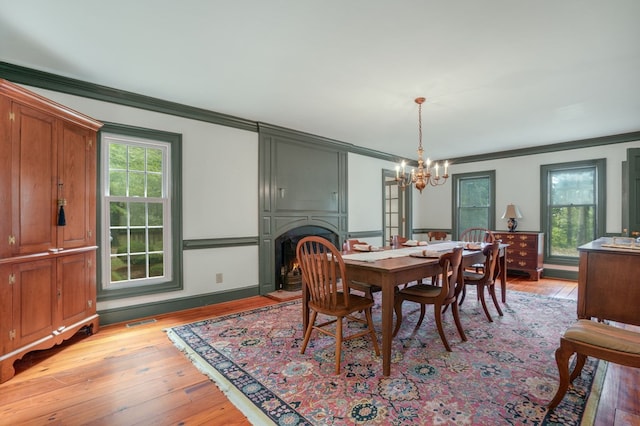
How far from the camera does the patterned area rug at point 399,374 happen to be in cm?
172

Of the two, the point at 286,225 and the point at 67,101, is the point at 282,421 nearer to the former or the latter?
the point at 286,225

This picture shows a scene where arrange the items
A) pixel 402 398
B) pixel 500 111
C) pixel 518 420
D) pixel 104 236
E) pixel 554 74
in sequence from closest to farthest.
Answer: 1. pixel 518 420
2. pixel 402 398
3. pixel 554 74
4. pixel 104 236
5. pixel 500 111

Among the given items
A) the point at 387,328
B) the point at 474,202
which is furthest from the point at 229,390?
the point at 474,202

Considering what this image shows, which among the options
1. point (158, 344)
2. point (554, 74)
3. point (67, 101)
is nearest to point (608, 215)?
point (554, 74)

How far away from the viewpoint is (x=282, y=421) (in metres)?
1.66

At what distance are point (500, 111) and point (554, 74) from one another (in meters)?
1.01

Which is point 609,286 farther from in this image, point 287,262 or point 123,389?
point 123,389

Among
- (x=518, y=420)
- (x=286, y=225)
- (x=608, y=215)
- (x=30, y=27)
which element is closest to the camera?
(x=518, y=420)

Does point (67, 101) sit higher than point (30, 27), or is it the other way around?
point (30, 27)

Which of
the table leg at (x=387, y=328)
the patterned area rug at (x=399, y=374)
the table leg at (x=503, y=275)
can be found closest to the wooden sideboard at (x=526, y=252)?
the table leg at (x=503, y=275)

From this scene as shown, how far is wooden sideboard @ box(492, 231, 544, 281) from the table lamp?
36cm

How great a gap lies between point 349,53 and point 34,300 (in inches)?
124

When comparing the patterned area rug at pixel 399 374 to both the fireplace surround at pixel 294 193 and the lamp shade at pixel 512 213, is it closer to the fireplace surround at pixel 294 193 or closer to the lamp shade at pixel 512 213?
the fireplace surround at pixel 294 193

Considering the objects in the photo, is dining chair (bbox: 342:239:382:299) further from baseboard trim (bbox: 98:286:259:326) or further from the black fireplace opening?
baseboard trim (bbox: 98:286:259:326)
